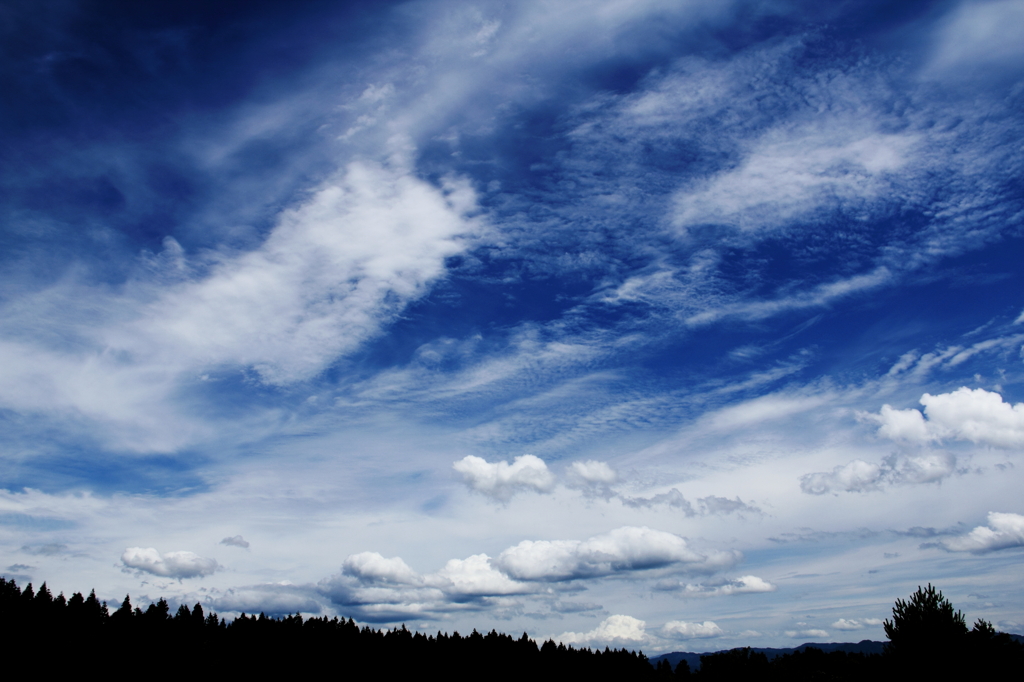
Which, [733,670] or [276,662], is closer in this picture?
[733,670]

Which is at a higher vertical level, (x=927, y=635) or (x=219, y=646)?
(x=927, y=635)

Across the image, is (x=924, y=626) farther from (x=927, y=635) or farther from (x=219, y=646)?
(x=219, y=646)

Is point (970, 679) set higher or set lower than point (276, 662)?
higher

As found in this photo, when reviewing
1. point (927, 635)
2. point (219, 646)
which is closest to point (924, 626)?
point (927, 635)

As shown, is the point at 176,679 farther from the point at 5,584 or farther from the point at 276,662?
the point at 5,584

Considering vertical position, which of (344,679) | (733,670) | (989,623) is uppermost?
(989,623)

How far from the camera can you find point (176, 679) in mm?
174250

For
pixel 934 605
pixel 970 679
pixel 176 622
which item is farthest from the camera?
pixel 176 622

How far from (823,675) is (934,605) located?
136 meters

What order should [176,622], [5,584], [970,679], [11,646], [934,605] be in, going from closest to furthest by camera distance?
[970,679] → [934,605] → [11,646] → [5,584] → [176,622]

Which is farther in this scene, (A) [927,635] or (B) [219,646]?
(B) [219,646]

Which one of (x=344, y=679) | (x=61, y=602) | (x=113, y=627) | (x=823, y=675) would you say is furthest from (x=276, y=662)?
(x=823, y=675)

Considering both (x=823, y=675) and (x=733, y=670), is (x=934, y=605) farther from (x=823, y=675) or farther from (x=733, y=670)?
(x=823, y=675)

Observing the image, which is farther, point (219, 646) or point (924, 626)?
point (219, 646)
